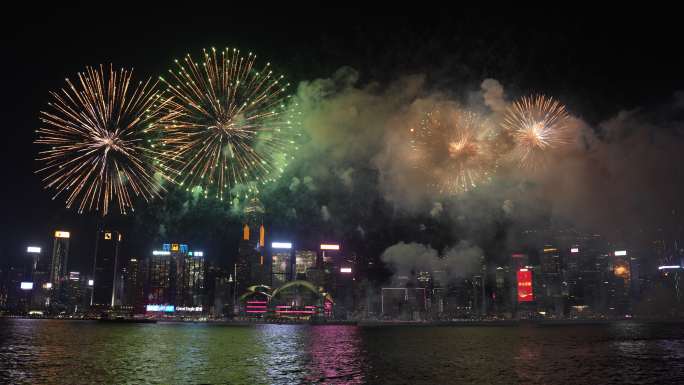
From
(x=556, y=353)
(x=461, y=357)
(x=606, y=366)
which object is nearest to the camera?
(x=606, y=366)

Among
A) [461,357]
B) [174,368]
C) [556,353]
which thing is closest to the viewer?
[174,368]

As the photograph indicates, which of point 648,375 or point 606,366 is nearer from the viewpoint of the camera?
point 648,375

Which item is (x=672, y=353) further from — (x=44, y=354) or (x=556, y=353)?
(x=44, y=354)

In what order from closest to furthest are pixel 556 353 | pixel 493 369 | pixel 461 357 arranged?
pixel 493 369, pixel 461 357, pixel 556 353

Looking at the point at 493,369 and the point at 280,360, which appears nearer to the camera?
the point at 493,369

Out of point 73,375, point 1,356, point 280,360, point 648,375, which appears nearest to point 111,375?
point 73,375

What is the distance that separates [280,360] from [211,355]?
421 inches

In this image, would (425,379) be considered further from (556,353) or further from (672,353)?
(672,353)

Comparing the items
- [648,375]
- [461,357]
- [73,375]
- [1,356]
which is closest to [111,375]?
[73,375]

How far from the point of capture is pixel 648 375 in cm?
5781

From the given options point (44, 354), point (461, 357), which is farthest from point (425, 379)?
point (44, 354)

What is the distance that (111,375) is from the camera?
49656 millimetres

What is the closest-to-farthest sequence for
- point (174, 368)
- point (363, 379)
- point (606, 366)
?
point (363, 379)
point (174, 368)
point (606, 366)

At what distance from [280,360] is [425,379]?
21.1 metres
